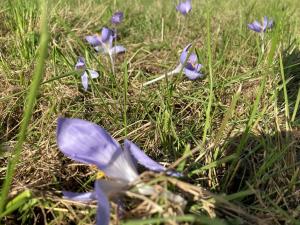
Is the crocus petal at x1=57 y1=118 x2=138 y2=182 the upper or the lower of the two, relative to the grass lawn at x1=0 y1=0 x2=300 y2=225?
upper

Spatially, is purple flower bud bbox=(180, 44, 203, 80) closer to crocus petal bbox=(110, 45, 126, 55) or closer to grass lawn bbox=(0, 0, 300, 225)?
grass lawn bbox=(0, 0, 300, 225)

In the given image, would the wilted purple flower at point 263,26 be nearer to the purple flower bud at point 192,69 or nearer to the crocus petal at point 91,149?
the purple flower bud at point 192,69

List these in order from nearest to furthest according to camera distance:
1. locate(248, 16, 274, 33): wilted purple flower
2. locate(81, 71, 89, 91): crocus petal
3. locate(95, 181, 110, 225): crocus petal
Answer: locate(95, 181, 110, 225): crocus petal, locate(81, 71, 89, 91): crocus petal, locate(248, 16, 274, 33): wilted purple flower

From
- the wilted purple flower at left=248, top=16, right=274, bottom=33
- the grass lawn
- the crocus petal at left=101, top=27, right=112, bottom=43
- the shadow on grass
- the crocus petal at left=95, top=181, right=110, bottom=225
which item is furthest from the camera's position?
the wilted purple flower at left=248, top=16, right=274, bottom=33

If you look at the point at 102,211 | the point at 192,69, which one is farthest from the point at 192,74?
the point at 102,211

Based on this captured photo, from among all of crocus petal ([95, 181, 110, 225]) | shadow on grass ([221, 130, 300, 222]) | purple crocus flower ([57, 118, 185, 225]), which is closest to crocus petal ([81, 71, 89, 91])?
shadow on grass ([221, 130, 300, 222])

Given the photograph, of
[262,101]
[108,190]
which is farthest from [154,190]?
[262,101]
